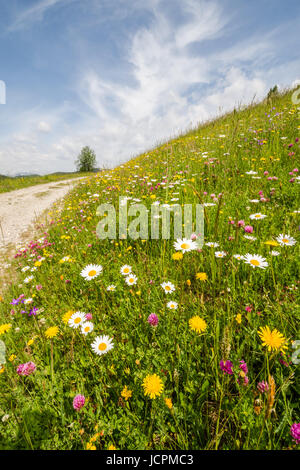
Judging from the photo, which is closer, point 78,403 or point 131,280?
point 78,403

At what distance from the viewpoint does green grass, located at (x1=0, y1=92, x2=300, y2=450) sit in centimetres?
114

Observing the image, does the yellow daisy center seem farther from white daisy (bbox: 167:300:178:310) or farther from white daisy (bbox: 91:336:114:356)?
white daisy (bbox: 91:336:114:356)

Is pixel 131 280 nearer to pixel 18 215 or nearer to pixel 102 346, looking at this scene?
pixel 102 346

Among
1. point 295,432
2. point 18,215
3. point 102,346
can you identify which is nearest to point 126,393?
point 102,346

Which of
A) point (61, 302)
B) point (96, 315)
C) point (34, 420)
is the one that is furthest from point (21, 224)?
point (34, 420)

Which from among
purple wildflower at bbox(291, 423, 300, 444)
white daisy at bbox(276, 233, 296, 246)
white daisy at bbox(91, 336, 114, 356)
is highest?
white daisy at bbox(276, 233, 296, 246)

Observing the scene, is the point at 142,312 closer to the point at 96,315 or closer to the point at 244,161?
the point at 96,315

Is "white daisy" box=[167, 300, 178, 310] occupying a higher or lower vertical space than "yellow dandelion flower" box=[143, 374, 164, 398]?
higher

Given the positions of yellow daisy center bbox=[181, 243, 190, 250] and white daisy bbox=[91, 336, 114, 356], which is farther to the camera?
yellow daisy center bbox=[181, 243, 190, 250]

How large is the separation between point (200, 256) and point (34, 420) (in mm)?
1962

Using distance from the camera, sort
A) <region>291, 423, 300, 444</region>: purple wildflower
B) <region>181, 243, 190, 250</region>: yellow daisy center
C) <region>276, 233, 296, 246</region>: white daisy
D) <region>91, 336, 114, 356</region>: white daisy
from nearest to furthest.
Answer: <region>291, 423, 300, 444</region>: purple wildflower
<region>91, 336, 114, 356</region>: white daisy
<region>276, 233, 296, 246</region>: white daisy
<region>181, 243, 190, 250</region>: yellow daisy center

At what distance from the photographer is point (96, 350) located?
147 centimetres

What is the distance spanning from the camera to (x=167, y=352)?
1515mm

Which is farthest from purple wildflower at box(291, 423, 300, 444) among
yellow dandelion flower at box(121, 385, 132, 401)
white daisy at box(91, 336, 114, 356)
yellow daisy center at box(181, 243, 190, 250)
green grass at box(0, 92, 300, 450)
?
yellow daisy center at box(181, 243, 190, 250)
